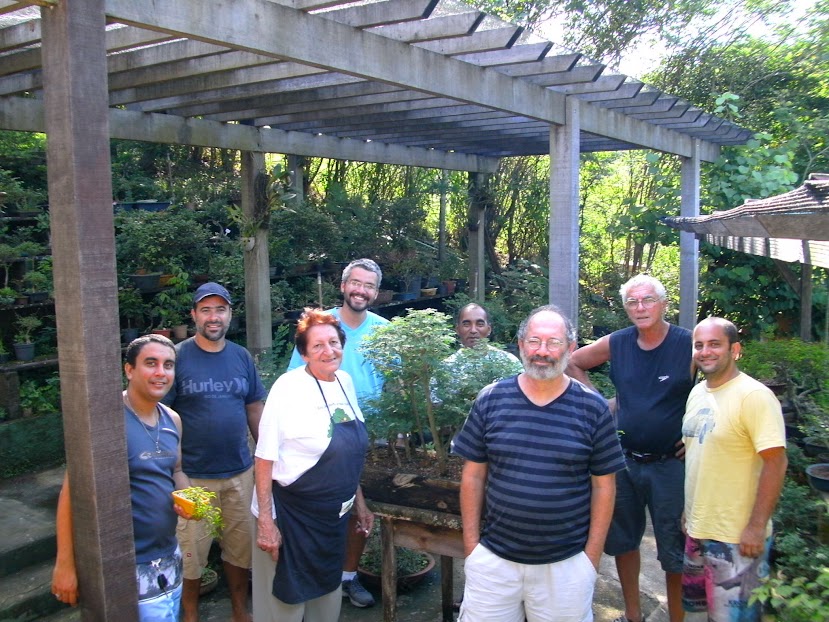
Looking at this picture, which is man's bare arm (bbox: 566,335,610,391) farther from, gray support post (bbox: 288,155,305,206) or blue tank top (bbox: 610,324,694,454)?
gray support post (bbox: 288,155,305,206)

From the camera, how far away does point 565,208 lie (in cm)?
556

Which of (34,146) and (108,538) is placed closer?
(108,538)

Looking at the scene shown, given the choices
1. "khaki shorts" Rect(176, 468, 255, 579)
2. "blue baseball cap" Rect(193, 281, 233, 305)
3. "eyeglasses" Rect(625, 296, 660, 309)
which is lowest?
"khaki shorts" Rect(176, 468, 255, 579)

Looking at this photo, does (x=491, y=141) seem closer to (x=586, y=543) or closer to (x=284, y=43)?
(x=284, y=43)

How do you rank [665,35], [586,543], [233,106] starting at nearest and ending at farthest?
[586,543] → [233,106] → [665,35]

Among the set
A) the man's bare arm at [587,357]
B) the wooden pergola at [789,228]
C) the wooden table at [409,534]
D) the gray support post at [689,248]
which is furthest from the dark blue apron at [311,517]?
the gray support post at [689,248]

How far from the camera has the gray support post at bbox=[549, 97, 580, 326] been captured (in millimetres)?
5523

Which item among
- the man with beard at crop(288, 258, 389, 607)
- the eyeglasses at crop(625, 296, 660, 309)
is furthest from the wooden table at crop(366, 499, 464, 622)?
the eyeglasses at crop(625, 296, 660, 309)

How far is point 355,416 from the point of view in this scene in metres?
3.09

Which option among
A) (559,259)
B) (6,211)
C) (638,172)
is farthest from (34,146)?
(638,172)

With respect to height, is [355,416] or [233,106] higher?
[233,106]

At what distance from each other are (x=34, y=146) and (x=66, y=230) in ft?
21.9

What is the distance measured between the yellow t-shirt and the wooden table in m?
0.95

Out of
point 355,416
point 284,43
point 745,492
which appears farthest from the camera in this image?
point 284,43
